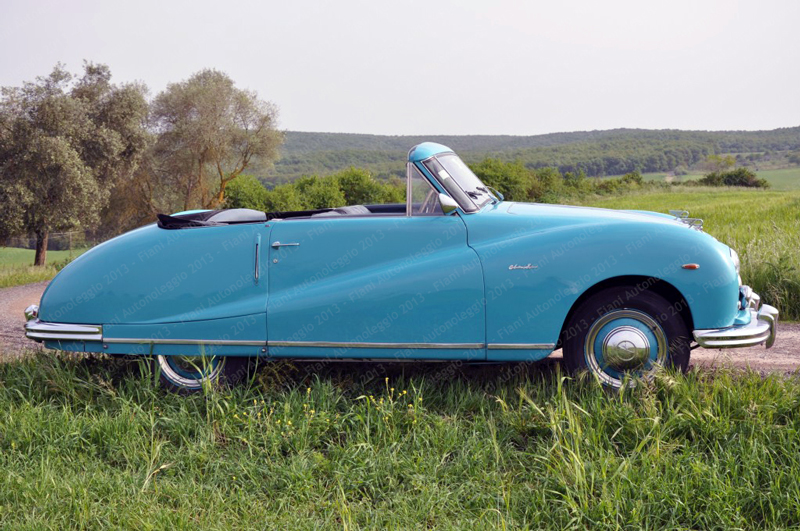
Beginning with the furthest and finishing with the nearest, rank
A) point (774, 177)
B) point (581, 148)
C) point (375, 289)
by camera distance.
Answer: point (581, 148)
point (774, 177)
point (375, 289)

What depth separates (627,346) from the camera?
449 centimetres

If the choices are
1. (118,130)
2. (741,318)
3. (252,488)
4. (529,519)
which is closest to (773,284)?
(741,318)

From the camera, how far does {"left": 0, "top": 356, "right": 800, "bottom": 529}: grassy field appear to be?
3473 mm

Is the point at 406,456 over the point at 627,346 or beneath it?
beneath

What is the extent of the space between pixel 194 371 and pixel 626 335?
9.84 feet

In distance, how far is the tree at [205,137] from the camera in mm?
46781

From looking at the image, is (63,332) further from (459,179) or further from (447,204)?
(459,179)

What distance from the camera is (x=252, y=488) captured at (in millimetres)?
3795

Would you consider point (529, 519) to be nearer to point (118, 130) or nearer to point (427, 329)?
point (427, 329)

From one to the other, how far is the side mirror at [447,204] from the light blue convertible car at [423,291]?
1cm

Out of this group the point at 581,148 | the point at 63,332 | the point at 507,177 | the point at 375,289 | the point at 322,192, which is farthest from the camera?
the point at 581,148

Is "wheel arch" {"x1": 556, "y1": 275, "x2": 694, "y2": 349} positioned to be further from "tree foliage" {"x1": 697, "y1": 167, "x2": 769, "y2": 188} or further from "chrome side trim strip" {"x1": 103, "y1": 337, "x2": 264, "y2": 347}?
"tree foliage" {"x1": 697, "y1": 167, "x2": 769, "y2": 188}

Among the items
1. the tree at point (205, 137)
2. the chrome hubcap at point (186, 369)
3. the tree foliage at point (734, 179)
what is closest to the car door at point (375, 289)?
the chrome hubcap at point (186, 369)

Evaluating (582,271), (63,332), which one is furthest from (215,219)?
(582,271)
